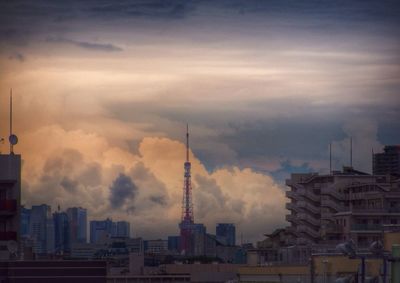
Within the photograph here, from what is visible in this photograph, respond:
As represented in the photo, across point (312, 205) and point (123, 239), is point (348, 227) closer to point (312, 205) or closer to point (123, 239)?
point (312, 205)

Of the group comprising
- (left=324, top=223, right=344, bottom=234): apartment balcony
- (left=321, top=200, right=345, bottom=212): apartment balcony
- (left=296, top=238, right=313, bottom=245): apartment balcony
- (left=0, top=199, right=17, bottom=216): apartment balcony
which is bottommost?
(left=296, top=238, right=313, bottom=245): apartment balcony

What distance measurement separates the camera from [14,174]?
70.6 meters

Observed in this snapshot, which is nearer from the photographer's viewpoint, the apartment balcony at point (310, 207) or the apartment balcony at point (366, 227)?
the apartment balcony at point (366, 227)

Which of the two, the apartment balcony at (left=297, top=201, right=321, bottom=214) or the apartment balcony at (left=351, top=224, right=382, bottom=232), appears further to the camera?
the apartment balcony at (left=297, top=201, right=321, bottom=214)

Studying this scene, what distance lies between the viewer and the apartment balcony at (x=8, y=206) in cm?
7000

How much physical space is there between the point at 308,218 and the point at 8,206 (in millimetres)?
25628

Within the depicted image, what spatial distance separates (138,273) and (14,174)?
1600cm

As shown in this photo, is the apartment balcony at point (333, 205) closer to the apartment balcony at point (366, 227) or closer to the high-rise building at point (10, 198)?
the apartment balcony at point (366, 227)

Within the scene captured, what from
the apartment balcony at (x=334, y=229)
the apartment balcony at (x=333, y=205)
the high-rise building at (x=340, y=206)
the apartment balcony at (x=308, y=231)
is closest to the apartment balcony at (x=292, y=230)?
the high-rise building at (x=340, y=206)

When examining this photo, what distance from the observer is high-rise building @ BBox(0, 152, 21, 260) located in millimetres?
70062

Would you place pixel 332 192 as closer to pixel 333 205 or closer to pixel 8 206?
pixel 333 205

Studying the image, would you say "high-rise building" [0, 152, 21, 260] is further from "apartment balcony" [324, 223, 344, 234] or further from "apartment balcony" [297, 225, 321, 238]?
"apartment balcony" [297, 225, 321, 238]

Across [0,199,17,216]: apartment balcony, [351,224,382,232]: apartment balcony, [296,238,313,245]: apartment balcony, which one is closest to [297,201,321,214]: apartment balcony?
[296,238,313,245]: apartment balcony

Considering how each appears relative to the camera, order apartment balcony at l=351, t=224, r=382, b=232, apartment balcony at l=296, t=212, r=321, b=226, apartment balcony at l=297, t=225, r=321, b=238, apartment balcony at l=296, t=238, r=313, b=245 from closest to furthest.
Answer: apartment balcony at l=351, t=224, r=382, b=232 → apartment balcony at l=296, t=238, r=313, b=245 → apartment balcony at l=297, t=225, r=321, b=238 → apartment balcony at l=296, t=212, r=321, b=226
